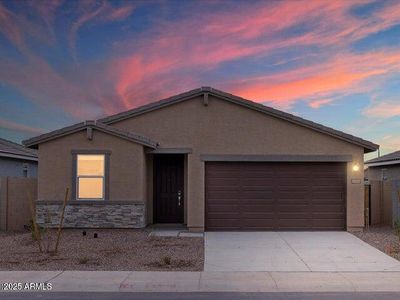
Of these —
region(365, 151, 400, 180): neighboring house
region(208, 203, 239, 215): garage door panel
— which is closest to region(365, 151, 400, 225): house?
region(365, 151, 400, 180): neighboring house

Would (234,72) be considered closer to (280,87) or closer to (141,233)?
(280,87)

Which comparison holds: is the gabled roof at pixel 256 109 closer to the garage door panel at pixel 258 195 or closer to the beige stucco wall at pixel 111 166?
the beige stucco wall at pixel 111 166

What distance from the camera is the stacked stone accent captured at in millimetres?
17781

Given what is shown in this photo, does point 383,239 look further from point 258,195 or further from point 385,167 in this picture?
point 385,167

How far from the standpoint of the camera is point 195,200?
59.8 feet

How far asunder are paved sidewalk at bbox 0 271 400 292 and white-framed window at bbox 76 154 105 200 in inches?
277

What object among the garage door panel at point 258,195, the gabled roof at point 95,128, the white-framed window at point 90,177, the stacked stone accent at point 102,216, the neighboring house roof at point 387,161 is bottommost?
the stacked stone accent at point 102,216

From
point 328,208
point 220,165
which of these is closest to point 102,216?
point 220,165

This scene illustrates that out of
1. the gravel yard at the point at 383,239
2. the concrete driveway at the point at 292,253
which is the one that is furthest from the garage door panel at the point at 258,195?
the gravel yard at the point at 383,239

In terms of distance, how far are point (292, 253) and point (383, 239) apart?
162 inches

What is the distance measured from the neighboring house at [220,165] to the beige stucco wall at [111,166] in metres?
0.03

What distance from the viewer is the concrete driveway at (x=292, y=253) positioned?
471 inches

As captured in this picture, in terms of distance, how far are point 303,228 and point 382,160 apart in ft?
37.7

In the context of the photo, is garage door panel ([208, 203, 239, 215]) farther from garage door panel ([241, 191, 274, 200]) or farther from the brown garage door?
garage door panel ([241, 191, 274, 200])
